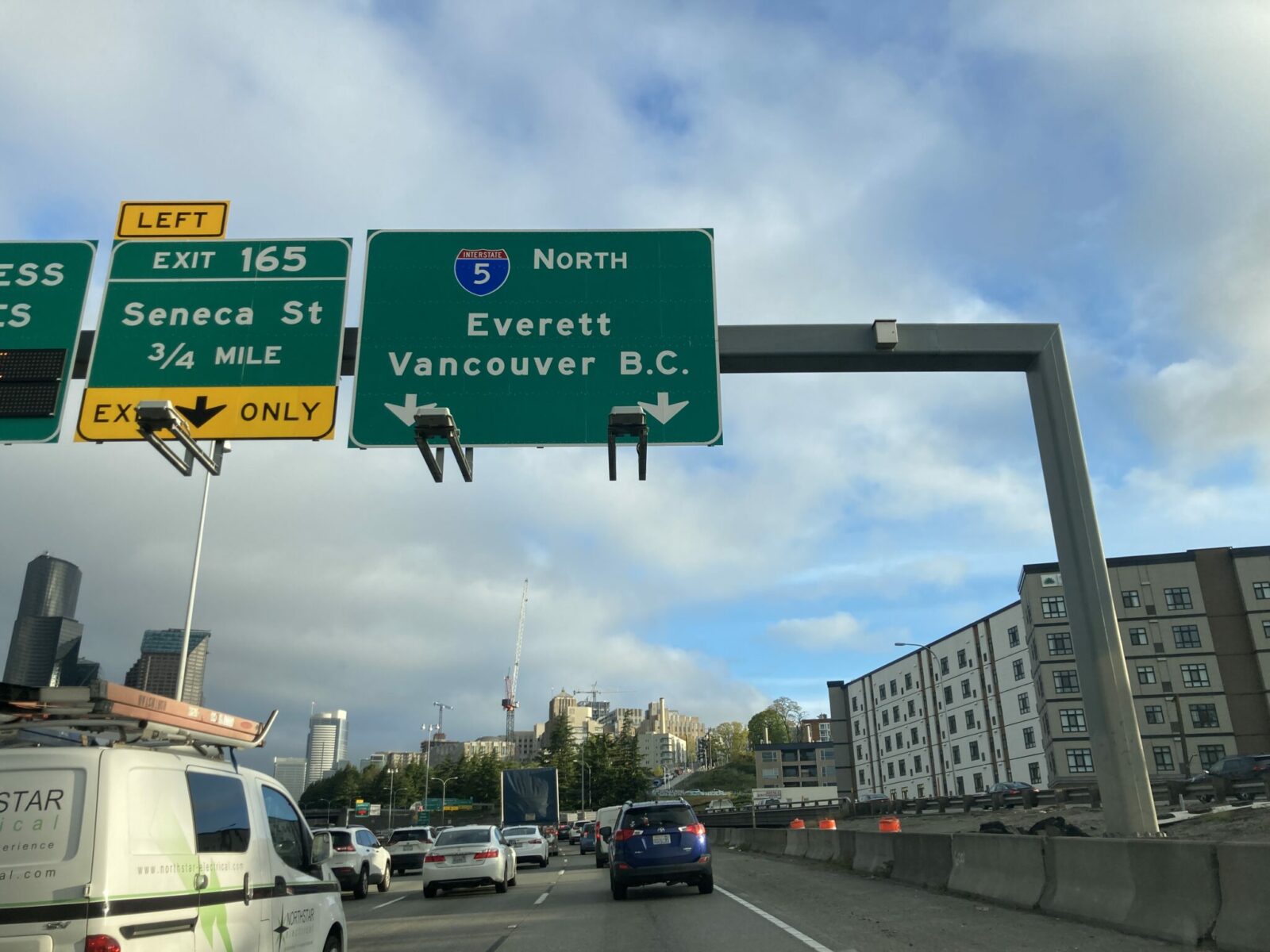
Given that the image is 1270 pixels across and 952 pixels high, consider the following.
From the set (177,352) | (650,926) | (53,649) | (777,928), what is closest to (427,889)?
(650,926)

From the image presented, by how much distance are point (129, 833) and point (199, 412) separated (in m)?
7.54

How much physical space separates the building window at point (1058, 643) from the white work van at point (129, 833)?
258 feet

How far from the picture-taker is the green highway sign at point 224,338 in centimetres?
1175

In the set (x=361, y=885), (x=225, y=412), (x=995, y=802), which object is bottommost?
(x=361, y=885)

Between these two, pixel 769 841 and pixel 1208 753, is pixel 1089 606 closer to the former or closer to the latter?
pixel 769 841

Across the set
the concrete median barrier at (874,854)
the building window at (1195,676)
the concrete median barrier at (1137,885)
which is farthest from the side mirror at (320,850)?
the building window at (1195,676)

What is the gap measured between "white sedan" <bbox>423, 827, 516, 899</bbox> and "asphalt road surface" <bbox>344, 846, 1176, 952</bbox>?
375 mm

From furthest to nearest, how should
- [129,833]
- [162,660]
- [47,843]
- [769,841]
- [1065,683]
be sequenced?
[1065,683]
[162,660]
[769,841]
[129,833]
[47,843]

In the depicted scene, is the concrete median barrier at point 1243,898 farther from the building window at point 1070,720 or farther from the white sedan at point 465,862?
the building window at point 1070,720

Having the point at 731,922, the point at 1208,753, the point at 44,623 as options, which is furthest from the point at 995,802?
the point at 44,623

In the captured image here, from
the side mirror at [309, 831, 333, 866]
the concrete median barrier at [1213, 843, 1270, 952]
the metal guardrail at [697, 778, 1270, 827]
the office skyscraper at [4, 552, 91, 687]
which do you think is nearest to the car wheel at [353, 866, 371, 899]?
the side mirror at [309, 831, 333, 866]

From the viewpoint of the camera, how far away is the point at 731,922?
12.9 metres

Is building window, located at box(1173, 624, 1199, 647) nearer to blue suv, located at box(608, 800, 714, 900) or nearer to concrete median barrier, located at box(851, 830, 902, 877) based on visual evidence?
concrete median barrier, located at box(851, 830, 902, 877)

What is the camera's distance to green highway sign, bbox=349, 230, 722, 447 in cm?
1188
